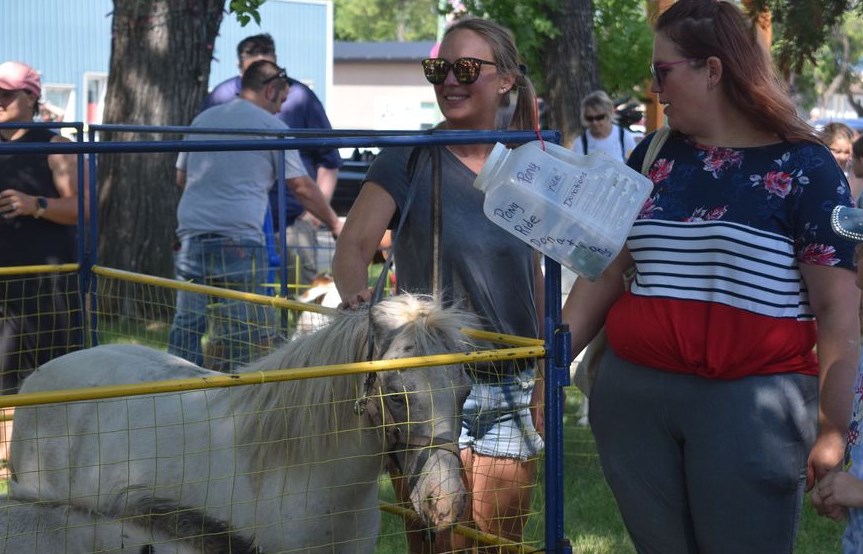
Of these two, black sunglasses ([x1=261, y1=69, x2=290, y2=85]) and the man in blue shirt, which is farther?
the man in blue shirt

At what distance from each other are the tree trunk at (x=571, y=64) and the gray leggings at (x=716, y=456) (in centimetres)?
977

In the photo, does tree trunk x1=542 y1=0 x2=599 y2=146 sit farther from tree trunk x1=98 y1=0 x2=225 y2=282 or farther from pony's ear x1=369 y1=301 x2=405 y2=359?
pony's ear x1=369 y1=301 x2=405 y2=359

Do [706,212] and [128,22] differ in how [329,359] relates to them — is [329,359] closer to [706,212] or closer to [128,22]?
[706,212]

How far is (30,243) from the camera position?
19.8 feet

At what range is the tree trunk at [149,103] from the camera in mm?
9945

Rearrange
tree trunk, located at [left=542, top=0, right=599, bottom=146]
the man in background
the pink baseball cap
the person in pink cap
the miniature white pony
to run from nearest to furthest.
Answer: the miniature white pony, the person in pink cap, the pink baseball cap, the man in background, tree trunk, located at [left=542, top=0, right=599, bottom=146]

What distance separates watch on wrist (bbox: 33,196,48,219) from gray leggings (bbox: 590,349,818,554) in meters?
3.77

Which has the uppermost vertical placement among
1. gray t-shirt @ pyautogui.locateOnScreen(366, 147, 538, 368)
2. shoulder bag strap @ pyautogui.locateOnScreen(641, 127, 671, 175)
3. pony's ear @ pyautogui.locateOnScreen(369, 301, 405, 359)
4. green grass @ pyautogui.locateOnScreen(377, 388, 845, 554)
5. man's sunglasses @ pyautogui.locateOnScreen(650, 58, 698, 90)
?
man's sunglasses @ pyautogui.locateOnScreen(650, 58, 698, 90)

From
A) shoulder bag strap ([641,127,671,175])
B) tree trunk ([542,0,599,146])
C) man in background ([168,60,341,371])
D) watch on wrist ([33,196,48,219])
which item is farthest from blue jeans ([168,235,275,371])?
tree trunk ([542,0,599,146])

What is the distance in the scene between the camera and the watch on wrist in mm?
5871

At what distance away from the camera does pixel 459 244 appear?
349 cm

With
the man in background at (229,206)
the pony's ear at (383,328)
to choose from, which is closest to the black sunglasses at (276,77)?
the man in background at (229,206)

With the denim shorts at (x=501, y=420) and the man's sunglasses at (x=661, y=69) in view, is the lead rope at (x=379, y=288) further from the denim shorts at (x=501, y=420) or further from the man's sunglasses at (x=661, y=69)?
the man's sunglasses at (x=661, y=69)

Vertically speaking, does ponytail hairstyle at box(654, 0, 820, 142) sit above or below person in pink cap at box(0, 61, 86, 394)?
above
